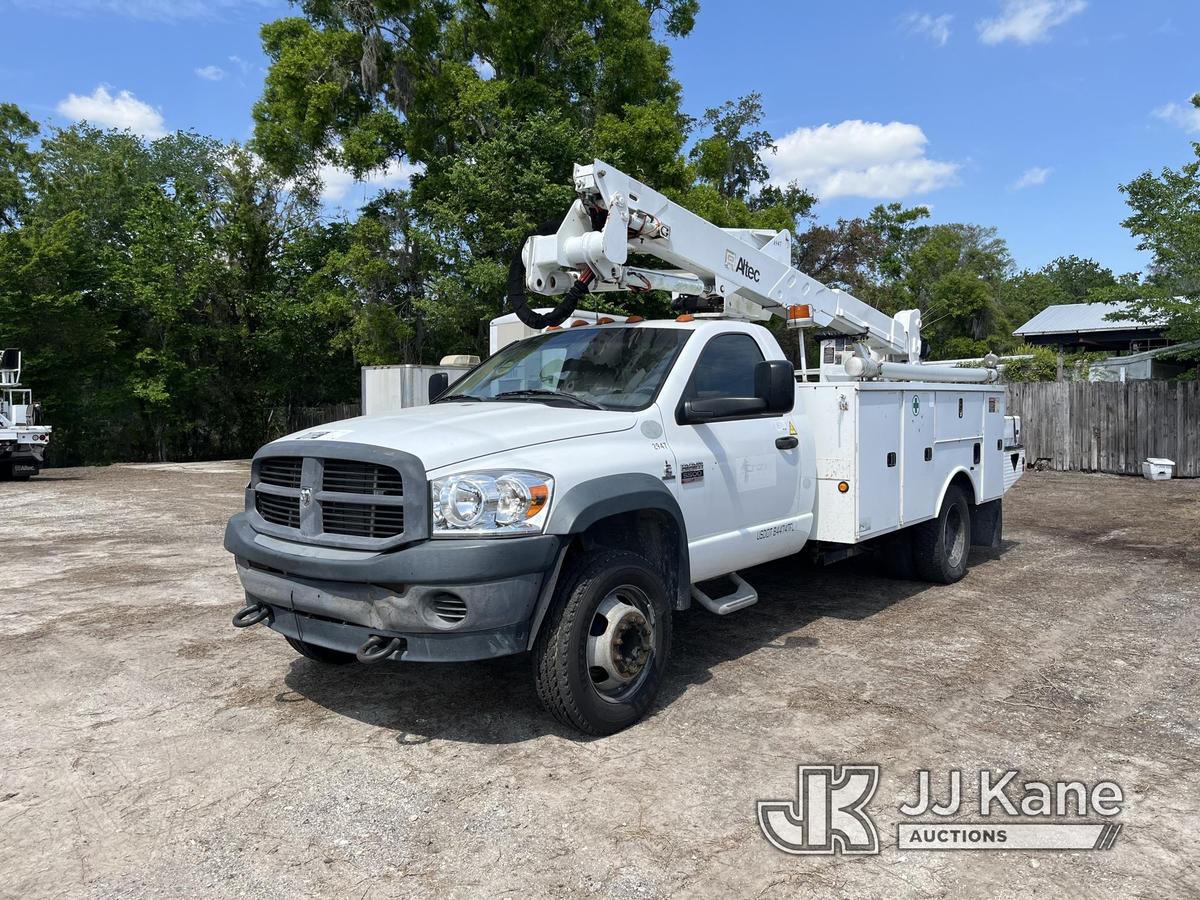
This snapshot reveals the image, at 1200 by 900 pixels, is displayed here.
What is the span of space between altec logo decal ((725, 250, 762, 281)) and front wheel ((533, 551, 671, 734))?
283 cm

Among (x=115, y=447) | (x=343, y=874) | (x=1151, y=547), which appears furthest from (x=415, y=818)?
(x=115, y=447)

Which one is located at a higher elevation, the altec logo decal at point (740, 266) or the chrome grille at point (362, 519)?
the altec logo decal at point (740, 266)

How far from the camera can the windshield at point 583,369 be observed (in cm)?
490

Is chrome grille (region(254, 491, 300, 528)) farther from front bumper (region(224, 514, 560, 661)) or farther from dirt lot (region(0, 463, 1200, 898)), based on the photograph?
dirt lot (region(0, 463, 1200, 898))

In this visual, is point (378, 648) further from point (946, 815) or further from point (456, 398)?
point (946, 815)

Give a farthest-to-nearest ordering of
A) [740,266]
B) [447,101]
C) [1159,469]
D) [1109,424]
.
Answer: [447,101], [1109,424], [1159,469], [740,266]

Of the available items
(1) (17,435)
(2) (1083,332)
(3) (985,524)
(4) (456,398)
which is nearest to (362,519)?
(4) (456,398)

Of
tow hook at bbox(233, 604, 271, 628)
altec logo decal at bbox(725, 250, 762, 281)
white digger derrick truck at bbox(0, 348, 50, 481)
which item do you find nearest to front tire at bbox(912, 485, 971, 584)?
altec logo decal at bbox(725, 250, 762, 281)

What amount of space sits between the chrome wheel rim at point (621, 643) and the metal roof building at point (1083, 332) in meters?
32.4

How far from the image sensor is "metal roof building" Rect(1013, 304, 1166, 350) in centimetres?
3256

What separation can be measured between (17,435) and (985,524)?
63.0ft

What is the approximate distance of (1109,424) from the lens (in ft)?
57.6

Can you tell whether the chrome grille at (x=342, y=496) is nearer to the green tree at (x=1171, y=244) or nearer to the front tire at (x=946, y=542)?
the front tire at (x=946, y=542)

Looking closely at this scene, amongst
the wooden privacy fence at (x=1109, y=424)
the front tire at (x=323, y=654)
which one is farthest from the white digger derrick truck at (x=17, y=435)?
the wooden privacy fence at (x=1109, y=424)
